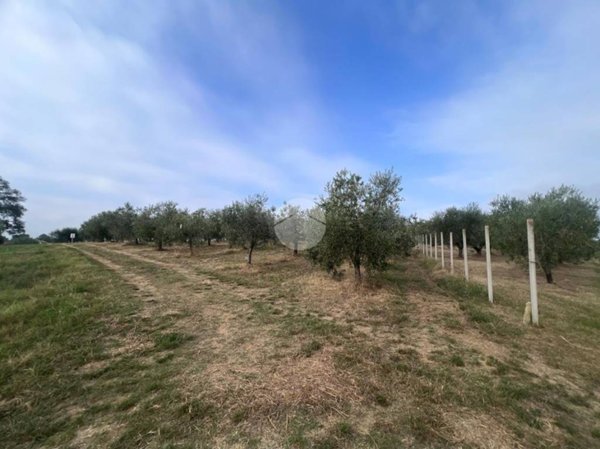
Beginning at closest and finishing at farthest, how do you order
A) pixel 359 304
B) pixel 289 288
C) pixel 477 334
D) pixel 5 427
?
pixel 5 427 < pixel 477 334 < pixel 359 304 < pixel 289 288

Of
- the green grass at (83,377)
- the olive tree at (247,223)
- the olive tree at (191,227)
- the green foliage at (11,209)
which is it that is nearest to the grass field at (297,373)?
the green grass at (83,377)

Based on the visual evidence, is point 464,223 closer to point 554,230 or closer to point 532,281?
point 554,230

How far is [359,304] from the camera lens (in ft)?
26.4

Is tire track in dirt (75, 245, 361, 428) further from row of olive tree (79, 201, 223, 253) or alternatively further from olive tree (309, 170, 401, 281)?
row of olive tree (79, 201, 223, 253)

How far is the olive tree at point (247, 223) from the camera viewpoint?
57.1 ft

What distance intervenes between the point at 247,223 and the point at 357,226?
9603 mm

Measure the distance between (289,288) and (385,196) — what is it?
16.4ft

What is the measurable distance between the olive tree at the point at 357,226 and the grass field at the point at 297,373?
4.99ft

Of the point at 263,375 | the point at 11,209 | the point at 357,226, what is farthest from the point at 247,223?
the point at 11,209

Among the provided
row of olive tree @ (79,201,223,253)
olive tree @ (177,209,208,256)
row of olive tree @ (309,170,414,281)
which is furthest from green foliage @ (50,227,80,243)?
row of olive tree @ (309,170,414,281)

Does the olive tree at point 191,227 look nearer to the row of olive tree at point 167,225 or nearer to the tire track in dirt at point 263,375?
the row of olive tree at point 167,225

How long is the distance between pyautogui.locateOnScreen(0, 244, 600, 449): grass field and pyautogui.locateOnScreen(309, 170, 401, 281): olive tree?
152 cm

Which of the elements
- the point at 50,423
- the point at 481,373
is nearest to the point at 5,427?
the point at 50,423

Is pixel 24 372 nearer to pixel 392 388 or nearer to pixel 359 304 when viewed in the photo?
pixel 392 388
